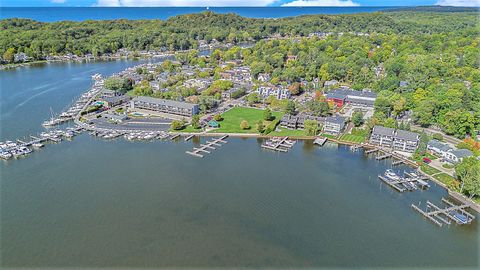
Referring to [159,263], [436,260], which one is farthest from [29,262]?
[436,260]

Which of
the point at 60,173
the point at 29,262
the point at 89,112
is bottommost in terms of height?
the point at 29,262

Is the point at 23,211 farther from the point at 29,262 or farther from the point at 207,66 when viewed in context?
the point at 207,66

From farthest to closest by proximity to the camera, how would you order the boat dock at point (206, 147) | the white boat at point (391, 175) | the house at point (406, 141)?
the house at point (406, 141) → the boat dock at point (206, 147) → the white boat at point (391, 175)

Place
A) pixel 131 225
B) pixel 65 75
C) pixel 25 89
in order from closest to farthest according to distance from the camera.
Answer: pixel 131 225
pixel 25 89
pixel 65 75

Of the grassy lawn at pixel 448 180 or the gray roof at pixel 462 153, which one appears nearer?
the grassy lawn at pixel 448 180

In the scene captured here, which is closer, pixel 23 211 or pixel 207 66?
pixel 23 211

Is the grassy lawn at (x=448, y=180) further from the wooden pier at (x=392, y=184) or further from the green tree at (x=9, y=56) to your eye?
the green tree at (x=9, y=56)

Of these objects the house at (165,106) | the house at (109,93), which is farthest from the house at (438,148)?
the house at (109,93)
